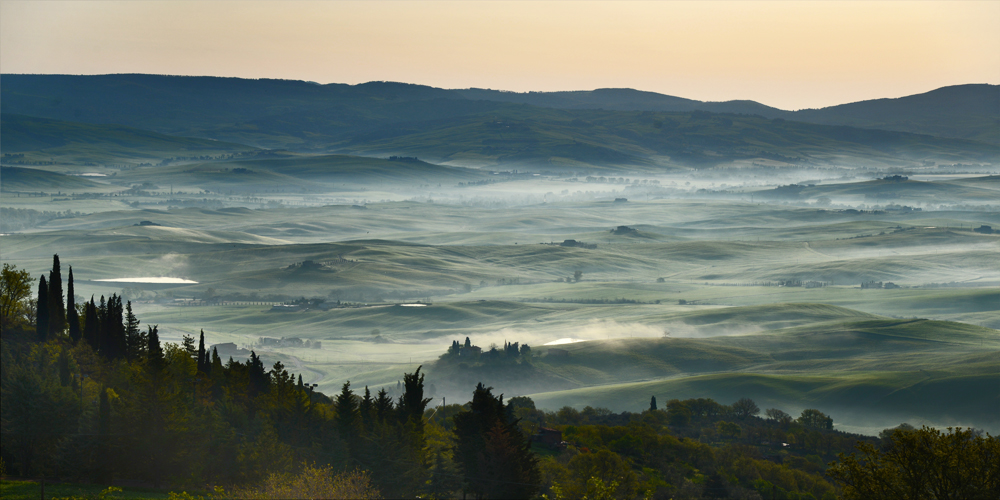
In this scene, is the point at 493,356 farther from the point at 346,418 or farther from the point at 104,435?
the point at 104,435

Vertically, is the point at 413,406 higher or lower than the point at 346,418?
higher

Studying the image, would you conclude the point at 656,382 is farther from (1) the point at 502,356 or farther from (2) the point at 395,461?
(2) the point at 395,461

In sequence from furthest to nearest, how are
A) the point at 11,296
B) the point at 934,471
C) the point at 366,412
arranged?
the point at 11,296 < the point at 366,412 < the point at 934,471

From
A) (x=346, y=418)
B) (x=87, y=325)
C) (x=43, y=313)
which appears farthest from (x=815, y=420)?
(x=43, y=313)

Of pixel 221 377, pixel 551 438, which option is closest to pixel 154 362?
pixel 221 377

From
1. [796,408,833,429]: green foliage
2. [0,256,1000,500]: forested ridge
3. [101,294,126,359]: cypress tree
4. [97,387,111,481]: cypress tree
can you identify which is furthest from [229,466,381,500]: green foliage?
[796,408,833,429]: green foliage

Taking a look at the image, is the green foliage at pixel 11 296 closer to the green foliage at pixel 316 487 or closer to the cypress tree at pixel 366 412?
the cypress tree at pixel 366 412

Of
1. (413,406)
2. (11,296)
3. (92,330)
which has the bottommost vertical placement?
(413,406)

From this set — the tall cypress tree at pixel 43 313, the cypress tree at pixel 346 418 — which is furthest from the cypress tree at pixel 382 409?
the tall cypress tree at pixel 43 313
